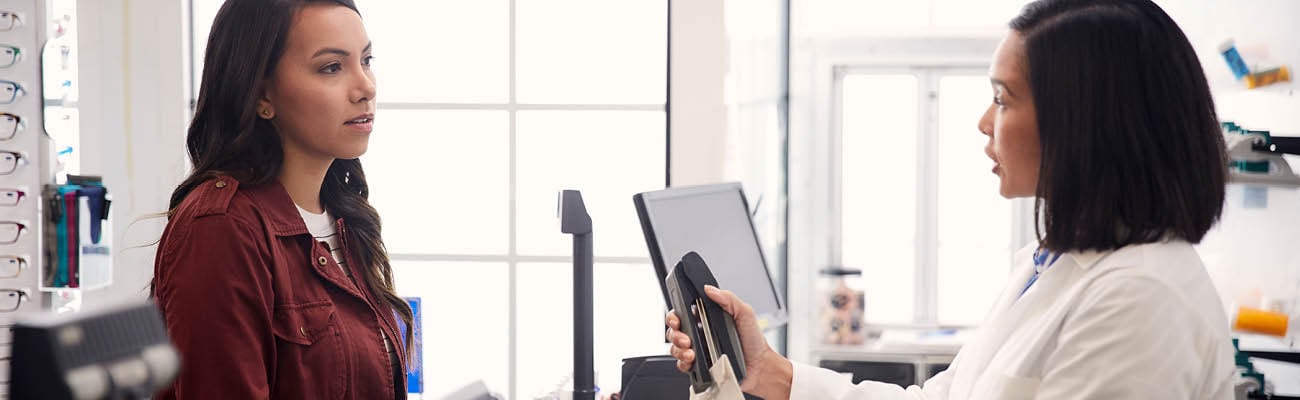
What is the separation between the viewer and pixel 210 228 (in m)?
1.35

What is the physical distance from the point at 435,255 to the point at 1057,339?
7.94ft

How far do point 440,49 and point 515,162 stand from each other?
0.46 meters

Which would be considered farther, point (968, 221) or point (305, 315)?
point (968, 221)

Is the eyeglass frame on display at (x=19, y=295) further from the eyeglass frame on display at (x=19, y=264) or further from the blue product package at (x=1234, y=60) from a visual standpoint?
the blue product package at (x=1234, y=60)

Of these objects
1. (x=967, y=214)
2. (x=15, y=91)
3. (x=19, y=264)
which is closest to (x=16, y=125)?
(x=15, y=91)

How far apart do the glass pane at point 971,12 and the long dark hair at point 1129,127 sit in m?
3.38

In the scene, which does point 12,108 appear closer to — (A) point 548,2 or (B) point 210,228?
(A) point 548,2

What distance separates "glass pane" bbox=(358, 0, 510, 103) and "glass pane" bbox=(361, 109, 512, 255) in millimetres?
81

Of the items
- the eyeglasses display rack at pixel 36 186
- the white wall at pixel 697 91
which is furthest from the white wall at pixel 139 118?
the white wall at pixel 697 91

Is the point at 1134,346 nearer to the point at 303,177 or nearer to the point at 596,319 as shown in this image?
the point at 303,177

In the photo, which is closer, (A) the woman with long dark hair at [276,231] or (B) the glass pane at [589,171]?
(A) the woman with long dark hair at [276,231]

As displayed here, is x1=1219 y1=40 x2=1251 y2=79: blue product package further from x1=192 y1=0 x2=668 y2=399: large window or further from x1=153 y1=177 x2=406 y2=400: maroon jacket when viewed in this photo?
x1=153 y1=177 x2=406 y2=400: maroon jacket

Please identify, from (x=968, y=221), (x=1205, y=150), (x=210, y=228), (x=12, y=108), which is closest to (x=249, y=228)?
(x=210, y=228)

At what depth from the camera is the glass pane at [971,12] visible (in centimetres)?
451
